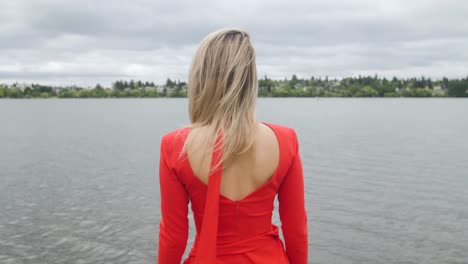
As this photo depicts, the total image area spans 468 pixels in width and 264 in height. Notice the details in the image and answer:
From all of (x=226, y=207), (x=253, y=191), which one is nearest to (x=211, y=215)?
(x=226, y=207)

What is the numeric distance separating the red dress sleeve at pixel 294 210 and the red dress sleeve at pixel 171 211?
0.57 m

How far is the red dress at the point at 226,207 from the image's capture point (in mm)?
2818

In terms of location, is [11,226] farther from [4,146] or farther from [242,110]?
[4,146]

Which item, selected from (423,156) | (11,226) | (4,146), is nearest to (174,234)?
(11,226)

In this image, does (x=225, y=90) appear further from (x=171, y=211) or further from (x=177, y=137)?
(x=171, y=211)

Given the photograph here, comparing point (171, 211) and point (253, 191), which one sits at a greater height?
point (253, 191)

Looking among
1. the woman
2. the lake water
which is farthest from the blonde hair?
the lake water

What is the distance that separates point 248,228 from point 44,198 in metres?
14.6

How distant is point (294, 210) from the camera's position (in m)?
3.10

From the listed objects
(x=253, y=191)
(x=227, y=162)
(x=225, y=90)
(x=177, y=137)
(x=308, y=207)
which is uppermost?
(x=225, y=90)

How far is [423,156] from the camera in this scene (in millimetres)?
27922

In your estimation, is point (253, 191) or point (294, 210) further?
point (294, 210)

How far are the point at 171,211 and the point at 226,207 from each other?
1.12ft

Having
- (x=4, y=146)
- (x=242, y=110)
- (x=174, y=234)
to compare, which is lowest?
(x=4, y=146)
